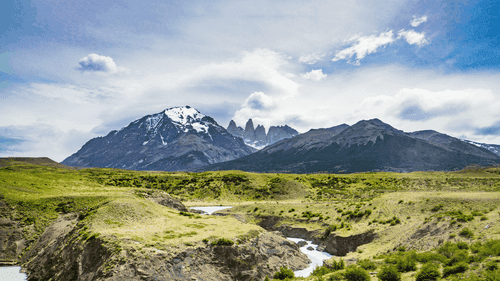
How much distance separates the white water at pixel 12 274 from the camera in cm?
2777

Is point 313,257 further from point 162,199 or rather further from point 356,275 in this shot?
point 162,199

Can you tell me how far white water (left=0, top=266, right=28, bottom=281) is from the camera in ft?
91.1

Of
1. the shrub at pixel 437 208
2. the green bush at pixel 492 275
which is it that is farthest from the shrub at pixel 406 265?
the shrub at pixel 437 208

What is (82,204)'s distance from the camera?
4088cm

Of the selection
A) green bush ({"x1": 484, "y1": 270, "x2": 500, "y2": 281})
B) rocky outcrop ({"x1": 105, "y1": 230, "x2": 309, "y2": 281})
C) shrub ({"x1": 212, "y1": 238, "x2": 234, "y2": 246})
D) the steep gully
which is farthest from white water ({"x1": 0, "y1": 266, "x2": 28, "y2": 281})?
green bush ({"x1": 484, "y1": 270, "x2": 500, "y2": 281})

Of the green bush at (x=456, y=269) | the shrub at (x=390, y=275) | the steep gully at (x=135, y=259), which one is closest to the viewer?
the green bush at (x=456, y=269)

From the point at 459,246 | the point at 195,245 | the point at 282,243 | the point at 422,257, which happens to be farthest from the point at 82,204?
the point at 459,246

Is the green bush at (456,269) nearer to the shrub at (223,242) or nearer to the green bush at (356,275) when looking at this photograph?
the green bush at (356,275)

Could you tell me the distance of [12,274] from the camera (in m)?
28.6

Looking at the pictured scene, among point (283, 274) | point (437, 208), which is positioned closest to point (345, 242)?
point (437, 208)

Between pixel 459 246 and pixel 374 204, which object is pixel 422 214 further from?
pixel 459 246

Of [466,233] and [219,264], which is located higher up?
[466,233]

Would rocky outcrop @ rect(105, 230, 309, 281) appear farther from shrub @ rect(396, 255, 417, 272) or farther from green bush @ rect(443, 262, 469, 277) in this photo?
green bush @ rect(443, 262, 469, 277)

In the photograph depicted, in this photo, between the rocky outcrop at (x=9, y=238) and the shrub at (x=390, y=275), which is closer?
the shrub at (x=390, y=275)
